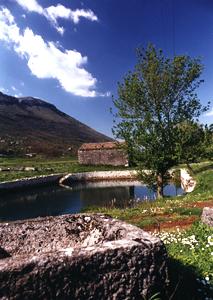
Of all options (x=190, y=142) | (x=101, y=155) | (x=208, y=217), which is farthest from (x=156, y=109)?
(x=101, y=155)

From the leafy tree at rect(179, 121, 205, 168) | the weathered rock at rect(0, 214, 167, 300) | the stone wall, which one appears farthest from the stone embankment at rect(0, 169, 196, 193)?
the weathered rock at rect(0, 214, 167, 300)

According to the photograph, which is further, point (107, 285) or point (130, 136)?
point (130, 136)

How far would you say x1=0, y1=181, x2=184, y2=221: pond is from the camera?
4650 centimetres

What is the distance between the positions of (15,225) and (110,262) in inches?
137

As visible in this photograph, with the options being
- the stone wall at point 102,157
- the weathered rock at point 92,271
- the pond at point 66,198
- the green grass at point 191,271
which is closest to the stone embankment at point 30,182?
the pond at point 66,198

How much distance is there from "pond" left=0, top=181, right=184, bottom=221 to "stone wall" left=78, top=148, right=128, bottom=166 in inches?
1182

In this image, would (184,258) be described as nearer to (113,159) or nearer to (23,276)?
(23,276)

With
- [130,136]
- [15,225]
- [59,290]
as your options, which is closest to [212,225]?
[15,225]

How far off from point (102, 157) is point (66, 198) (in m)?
49.6

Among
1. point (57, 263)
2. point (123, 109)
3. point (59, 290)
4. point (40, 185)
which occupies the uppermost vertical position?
point (123, 109)

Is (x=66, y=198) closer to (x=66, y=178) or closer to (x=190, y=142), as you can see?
(x=66, y=178)

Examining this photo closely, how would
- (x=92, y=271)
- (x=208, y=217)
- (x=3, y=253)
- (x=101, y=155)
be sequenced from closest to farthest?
(x=92, y=271) → (x=3, y=253) → (x=208, y=217) → (x=101, y=155)

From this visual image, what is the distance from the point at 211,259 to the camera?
9.83 metres

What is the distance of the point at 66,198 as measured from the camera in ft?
196
